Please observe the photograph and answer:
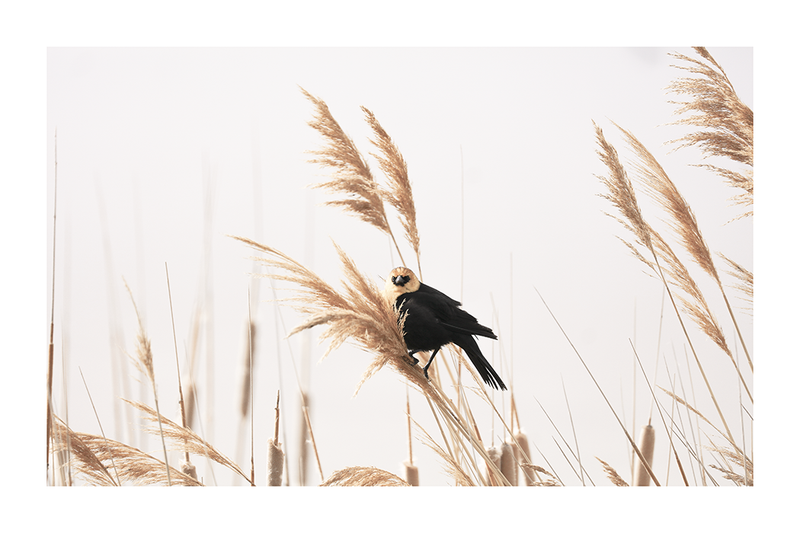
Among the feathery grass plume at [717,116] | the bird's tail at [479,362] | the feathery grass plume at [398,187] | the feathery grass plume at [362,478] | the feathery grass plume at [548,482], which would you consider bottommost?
the feathery grass plume at [548,482]

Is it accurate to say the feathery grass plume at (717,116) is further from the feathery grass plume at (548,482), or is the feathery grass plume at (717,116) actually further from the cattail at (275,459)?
the cattail at (275,459)

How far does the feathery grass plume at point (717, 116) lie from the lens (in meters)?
2.09

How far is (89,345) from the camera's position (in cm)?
210

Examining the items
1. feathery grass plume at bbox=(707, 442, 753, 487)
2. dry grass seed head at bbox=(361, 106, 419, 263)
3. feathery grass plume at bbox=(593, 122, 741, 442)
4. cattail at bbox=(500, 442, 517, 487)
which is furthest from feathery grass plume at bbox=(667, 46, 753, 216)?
cattail at bbox=(500, 442, 517, 487)

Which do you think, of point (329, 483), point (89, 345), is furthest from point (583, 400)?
point (89, 345)

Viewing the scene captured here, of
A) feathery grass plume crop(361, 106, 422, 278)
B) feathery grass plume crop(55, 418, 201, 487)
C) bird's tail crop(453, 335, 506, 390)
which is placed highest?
feathery grass plume crop(361, 106, 422, 278)

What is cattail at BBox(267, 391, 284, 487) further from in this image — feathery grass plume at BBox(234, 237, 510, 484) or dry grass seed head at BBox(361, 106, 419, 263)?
dry grass seed head at BBox(361, 106, 419, 263)

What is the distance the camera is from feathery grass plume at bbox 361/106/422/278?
6.55ft

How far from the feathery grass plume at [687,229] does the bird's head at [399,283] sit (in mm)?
908

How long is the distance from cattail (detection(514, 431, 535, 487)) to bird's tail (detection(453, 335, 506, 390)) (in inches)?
7.0

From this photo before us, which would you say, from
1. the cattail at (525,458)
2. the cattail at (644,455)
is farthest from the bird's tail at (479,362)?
the cattail at (644,455)
